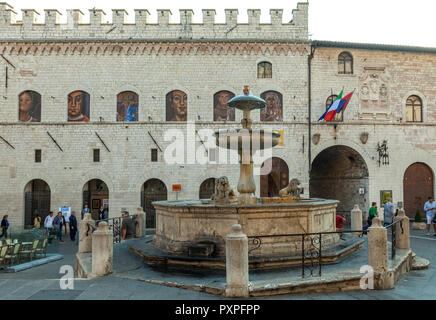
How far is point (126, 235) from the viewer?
43.7 ft

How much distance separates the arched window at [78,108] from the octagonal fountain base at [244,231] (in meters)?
13.9

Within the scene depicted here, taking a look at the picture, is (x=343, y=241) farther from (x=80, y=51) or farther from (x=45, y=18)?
(x=45, y=18)

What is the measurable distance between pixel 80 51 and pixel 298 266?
1834 centimetres

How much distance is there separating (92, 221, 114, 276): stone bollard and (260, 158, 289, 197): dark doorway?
14264mm

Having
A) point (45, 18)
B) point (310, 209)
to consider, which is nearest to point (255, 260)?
point (310, 209)

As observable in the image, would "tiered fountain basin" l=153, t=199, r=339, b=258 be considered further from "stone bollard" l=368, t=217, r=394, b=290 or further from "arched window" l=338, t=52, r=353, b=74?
"arched window" l=338, t=52, r=353, b=74

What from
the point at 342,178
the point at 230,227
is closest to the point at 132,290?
the point at 230,227

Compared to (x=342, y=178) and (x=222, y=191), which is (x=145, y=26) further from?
(x=342, y=178)

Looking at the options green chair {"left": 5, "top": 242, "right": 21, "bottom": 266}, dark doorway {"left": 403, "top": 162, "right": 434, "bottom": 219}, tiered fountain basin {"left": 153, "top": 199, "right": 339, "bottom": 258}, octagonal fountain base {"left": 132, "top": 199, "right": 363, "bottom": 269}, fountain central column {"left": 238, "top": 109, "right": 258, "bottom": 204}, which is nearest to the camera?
octagonal fountain base {"left": 132, "top": 199, "right": 363, "bottom": 269}

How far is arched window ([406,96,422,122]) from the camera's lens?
2125cm

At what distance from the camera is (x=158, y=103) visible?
805 inches

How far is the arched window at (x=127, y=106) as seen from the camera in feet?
67.1

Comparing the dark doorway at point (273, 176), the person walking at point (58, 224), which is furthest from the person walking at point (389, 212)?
the person walking at point (58, 224)

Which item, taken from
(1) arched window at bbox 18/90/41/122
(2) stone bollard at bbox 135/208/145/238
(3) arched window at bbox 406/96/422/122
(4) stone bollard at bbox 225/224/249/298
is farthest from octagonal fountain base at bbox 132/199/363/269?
(3) arched window at bbox 406/96/422/122
